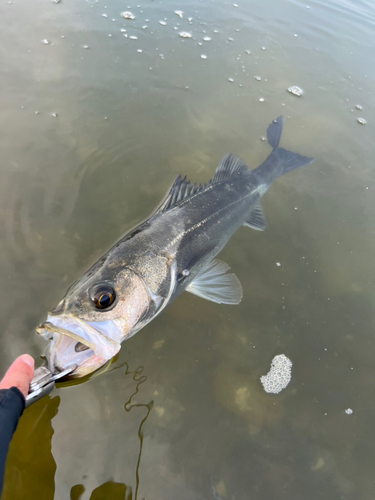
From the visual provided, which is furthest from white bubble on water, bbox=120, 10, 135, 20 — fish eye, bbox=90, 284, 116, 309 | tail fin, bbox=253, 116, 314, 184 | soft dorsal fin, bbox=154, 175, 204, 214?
fish eye, bbox=90, 284, 116, 309

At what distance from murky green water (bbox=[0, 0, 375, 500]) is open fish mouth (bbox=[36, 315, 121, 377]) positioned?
0.62m

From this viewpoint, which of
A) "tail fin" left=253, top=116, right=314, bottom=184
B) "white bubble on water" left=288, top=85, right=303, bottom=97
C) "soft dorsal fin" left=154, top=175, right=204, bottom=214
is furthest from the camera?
"white bubble on water" left=288, top=85, right=303, bottom=97

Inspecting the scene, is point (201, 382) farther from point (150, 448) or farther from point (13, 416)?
point (13, 416)

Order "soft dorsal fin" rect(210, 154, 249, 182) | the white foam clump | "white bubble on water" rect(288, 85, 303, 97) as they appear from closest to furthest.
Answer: the white foam clump, "soft dorsal fin" rect(210, 154, 249, 182), "white bubble on water" rect(288, 85, 303, 97)

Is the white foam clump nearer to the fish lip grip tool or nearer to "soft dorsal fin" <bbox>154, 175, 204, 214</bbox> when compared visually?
the fish lip grip tool

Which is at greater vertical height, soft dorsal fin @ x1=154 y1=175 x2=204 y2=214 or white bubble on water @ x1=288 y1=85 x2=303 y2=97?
white bubble on water @ x1=288 y1=85 x2=303 y2=97

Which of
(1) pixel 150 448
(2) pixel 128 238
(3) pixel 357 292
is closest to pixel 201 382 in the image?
(1) pixel 150 448

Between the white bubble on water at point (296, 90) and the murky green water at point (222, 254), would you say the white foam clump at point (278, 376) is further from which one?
the white bubble on water at point (296, 90)

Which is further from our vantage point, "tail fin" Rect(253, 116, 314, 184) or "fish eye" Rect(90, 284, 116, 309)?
"tail fin" Rect(253, 116, 314, 184)

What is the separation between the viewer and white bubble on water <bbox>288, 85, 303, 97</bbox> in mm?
5293

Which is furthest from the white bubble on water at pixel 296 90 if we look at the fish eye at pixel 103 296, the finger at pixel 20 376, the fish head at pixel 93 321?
the finger at pixel 20 376

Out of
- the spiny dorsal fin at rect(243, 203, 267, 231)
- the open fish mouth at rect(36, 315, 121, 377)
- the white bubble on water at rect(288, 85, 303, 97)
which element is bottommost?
the open fish mouth at rect(36, 315, 121, 377)

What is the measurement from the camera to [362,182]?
4230 mm

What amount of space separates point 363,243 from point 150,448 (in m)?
3.54
